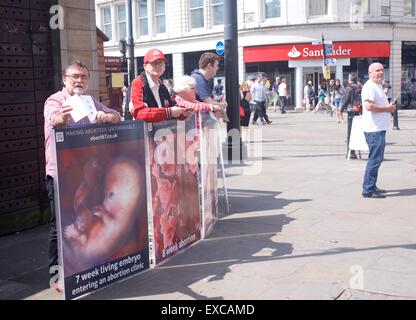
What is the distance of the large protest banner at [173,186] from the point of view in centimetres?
508

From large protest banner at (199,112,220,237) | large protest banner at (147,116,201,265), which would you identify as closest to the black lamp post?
large protest banner at (199,112,220,237)

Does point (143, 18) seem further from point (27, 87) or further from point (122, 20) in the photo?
point (27, 87)

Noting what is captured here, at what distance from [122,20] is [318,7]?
17.1m

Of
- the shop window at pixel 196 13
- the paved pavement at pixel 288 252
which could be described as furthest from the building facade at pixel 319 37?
the paved pavement at pixel 288 252

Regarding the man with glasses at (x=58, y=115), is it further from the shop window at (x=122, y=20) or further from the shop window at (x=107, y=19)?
the shop window at (x=107, y=19)

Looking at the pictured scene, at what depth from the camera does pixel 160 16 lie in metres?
40.5

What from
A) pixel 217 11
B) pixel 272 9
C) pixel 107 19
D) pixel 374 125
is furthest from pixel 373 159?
pixel 107 19

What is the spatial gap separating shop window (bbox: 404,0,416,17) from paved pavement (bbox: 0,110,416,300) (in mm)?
27582

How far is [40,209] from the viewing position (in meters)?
6.76

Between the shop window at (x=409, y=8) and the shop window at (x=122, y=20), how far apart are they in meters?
20.6

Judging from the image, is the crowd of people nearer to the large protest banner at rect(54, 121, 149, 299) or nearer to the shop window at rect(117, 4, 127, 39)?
the large protest banner at rect(54, 121, 149, 299)

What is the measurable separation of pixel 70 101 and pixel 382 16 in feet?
104

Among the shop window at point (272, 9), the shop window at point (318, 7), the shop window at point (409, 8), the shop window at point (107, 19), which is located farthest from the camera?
the shop window at point (107, 19)
